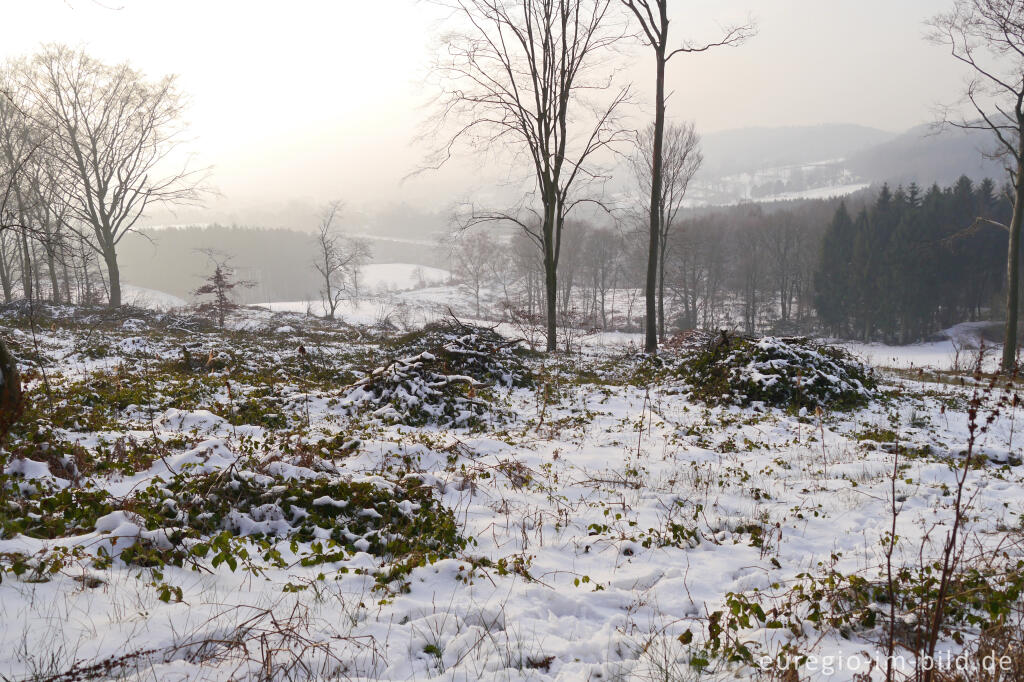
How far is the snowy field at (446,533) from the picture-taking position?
259cm

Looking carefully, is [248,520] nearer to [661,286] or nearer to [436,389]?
[436,389]

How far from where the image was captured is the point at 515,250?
6506 centimetres

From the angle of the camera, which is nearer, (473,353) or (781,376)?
(781,376)

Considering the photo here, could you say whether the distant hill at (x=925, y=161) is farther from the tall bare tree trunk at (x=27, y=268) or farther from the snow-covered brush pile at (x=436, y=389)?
the tall bare tree trunk at (x=27, y=268)

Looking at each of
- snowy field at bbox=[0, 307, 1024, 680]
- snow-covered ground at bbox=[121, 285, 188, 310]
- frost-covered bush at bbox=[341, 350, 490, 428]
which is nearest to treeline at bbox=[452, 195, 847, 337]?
frost-covered bush at bbox=[341, 350, 490, 428]

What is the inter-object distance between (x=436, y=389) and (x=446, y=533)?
5465mm

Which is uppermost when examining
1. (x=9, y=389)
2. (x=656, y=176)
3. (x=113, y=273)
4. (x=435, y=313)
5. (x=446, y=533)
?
(x=656, y=176)

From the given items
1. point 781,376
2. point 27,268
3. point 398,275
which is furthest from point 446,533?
point 398,275

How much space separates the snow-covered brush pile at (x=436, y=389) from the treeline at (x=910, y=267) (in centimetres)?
4406

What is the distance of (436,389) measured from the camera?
9.58 m

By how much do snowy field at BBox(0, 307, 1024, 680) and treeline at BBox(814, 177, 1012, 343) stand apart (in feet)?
134

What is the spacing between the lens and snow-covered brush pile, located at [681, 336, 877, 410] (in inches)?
397

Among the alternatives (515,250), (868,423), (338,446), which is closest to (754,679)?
(338,446)

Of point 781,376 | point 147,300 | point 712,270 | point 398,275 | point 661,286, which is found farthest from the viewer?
point 398,275
